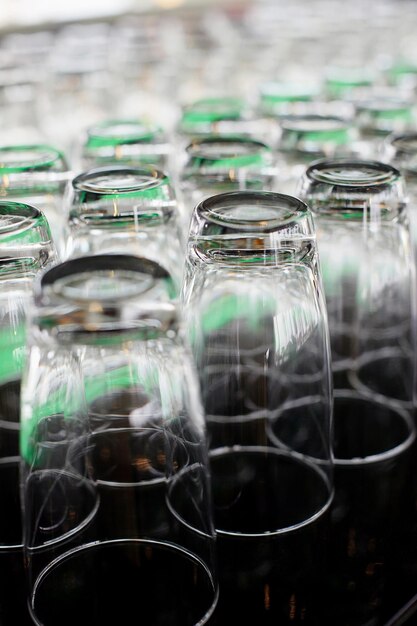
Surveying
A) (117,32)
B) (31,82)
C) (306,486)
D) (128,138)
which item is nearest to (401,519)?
(306,486)

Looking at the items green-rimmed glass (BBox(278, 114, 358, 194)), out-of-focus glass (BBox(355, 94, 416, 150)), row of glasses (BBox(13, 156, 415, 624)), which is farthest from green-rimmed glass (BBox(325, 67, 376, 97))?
row of glasses (BBox(13, 156, 415, 624))

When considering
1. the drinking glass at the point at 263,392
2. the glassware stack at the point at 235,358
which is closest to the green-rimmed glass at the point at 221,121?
the glassware stack at the point at 235,358

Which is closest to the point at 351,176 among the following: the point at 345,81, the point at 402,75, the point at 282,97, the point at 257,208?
the point at 257,208

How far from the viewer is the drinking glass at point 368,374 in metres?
0.48

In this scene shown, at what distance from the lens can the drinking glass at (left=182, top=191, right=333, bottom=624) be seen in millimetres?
464

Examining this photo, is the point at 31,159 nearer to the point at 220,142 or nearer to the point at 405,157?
the point at 220,142

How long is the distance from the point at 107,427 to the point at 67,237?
13cm

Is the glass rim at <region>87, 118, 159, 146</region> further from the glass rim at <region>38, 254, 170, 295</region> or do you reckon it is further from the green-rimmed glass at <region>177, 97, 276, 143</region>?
the glass rim at <region>38, 254, 170, 295</region>

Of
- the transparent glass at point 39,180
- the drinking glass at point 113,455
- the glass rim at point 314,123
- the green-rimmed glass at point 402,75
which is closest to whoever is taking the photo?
the drinking glass at point 113,455

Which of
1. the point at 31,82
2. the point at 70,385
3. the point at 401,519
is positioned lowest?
the point at 401,519

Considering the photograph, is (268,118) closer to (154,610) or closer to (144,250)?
(144,250)

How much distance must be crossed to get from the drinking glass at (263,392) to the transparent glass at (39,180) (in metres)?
0.15

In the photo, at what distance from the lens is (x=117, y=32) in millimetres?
1465

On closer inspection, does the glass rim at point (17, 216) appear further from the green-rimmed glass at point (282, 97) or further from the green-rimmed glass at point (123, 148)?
the green-rimmed glass at point (282, 97)
